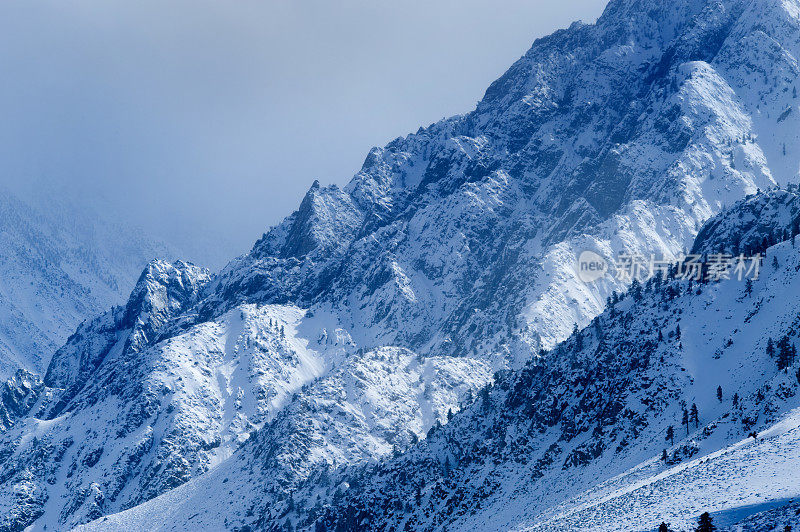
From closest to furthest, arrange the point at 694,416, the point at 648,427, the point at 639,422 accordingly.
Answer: the point at 694,416
the point at 648,427
the point at 639,422

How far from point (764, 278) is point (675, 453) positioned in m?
60.3

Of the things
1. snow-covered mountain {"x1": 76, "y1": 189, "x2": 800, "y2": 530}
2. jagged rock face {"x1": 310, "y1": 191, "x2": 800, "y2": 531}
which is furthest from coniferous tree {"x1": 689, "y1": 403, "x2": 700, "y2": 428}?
snow-covered mountain {"x1": 76, "y1": 189, "x2": 800, "y2": 530}

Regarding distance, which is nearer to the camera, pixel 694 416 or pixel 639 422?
pixel 694 416

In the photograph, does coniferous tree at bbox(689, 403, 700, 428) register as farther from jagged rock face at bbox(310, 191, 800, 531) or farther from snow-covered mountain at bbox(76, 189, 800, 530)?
snow-covered mountain at bbox(76, 189, 800, 530)

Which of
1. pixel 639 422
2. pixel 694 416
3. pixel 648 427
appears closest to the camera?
pixel 694 416

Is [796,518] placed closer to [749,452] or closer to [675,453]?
[749,452]

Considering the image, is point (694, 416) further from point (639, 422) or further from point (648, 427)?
point (639, 422)


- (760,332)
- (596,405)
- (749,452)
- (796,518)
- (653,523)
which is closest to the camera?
(796,518)

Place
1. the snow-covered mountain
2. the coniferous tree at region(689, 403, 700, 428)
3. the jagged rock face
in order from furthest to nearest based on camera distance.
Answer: the coniferous tree at region(689, 403, 700, 428) → the jagged rock face → the snow-covered mountain

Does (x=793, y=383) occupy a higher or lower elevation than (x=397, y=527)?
lower

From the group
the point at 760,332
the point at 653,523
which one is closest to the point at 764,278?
the point at 760,332

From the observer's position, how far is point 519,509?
16662 cm

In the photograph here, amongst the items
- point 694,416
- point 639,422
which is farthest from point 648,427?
point 694,416

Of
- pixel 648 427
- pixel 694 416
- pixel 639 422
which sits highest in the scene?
pixel 639 422
